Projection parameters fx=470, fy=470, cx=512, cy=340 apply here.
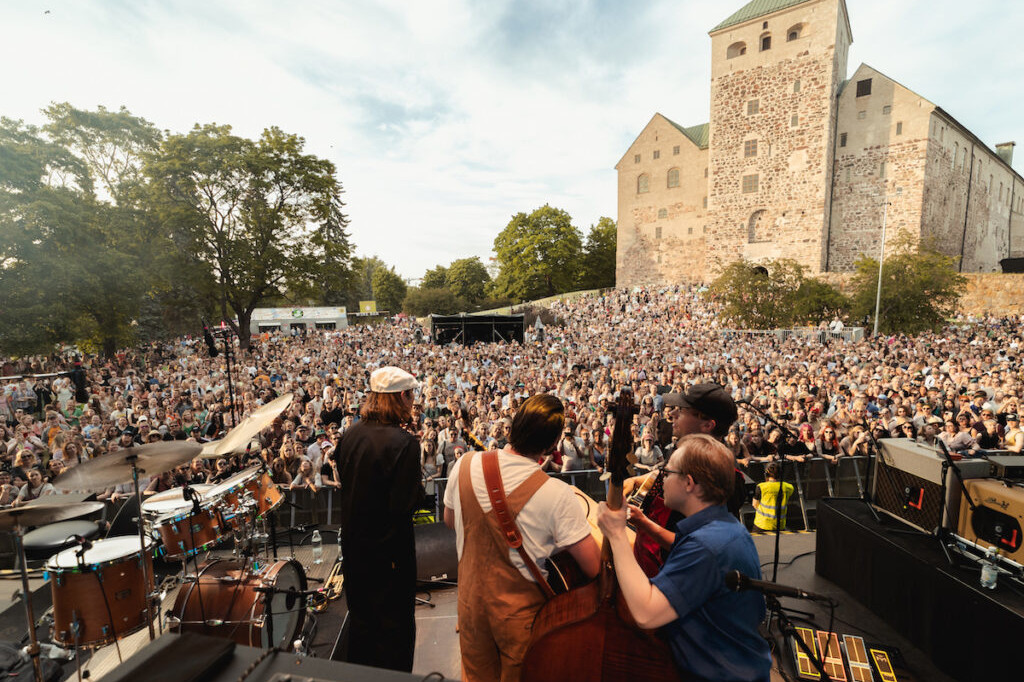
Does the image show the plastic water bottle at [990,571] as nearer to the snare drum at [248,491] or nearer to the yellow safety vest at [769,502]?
the yellow safety vest at [769,502]

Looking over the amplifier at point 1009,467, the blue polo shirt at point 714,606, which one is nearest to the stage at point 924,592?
the amplifier at point 1009,467

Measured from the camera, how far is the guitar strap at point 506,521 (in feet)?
5.93

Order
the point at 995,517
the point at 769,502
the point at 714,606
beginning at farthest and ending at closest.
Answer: the point at 769,502 < the point at 995,517 < the point at 714,606

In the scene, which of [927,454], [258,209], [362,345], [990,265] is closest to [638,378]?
[927,454]

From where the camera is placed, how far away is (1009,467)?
3.35m

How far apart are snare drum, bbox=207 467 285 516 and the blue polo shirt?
12.0 ft

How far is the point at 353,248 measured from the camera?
27.6 metres

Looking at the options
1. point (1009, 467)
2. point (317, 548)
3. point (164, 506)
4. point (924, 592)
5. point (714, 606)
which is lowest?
point (317, 548)

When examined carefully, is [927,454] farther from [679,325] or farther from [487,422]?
[679,325]

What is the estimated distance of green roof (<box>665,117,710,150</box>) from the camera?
135 ft

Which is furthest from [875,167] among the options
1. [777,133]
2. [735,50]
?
[735,50]

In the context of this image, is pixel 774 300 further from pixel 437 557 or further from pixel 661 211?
pixel 437 557

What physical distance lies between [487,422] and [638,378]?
537 centimetres

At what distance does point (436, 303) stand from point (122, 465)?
4801 centimetres
